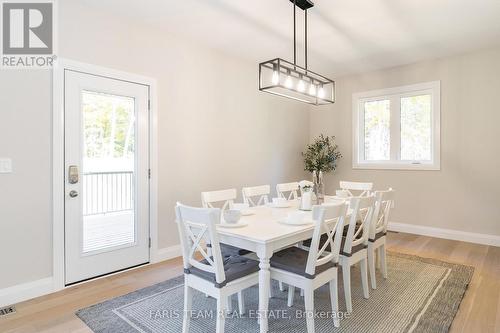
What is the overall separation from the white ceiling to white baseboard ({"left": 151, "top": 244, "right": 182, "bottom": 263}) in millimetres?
2650

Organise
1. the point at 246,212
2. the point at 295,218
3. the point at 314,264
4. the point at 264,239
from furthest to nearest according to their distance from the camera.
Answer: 1. the point at 246,212
2. the point at 295,218
3. the point at 314,264
4. the point at 264,239

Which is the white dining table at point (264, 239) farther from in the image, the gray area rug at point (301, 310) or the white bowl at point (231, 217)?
the gray area rug at point (301, 310)

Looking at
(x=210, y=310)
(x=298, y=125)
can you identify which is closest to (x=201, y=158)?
(x=210, y=310)

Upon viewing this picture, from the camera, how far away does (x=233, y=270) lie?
6.57 feet

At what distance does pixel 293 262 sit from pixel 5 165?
2.51 m

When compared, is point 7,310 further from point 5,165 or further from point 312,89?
point 312,89

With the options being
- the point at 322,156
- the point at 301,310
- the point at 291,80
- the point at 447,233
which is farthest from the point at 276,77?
the point at 447,233

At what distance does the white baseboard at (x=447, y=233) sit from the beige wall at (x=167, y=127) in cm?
198

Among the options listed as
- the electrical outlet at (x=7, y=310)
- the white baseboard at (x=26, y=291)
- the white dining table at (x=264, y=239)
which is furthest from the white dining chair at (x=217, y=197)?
the electrical outlet at (x=7, y=310)

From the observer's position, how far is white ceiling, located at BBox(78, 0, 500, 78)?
3.01 m

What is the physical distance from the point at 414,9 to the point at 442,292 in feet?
9.21

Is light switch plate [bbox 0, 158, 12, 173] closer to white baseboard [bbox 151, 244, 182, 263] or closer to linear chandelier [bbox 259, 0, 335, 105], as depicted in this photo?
white baseboard [bbox 151, 244, 182, 263]
